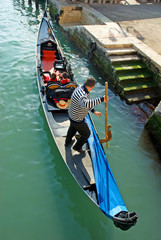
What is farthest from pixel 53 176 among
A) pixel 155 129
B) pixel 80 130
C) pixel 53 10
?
pixel 53 10

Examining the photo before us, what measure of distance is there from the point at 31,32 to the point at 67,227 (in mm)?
9081

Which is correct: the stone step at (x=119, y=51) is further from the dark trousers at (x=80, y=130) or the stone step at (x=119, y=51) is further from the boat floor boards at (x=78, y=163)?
the dark trousers at (x=80, y=130)

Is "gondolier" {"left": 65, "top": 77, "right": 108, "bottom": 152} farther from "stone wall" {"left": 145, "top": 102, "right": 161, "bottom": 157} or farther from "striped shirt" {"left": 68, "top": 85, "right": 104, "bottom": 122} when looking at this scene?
"stone wall" {"left": 145, "top": 102, "right": 161, "bottom": 157}

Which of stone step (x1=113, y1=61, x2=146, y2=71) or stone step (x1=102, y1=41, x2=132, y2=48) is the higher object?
stone step (x1=102, y1=41, x2=132, y2=48)

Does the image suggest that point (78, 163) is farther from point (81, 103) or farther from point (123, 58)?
point (123, 58)

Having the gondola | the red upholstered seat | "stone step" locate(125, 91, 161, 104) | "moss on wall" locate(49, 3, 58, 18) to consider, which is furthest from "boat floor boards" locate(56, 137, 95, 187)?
"moss on wall" locate(49, 3, 58, 18)

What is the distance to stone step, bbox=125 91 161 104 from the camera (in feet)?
20.6

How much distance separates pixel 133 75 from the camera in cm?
672

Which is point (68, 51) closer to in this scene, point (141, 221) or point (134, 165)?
point (134, 165)

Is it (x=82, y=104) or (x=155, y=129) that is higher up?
(x=82, y=104)

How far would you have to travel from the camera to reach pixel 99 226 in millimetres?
3477

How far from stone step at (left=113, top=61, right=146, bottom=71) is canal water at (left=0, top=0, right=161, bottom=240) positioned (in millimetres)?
880

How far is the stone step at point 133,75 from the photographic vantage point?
661 centimetres

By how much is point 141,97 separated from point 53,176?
3800 mm
